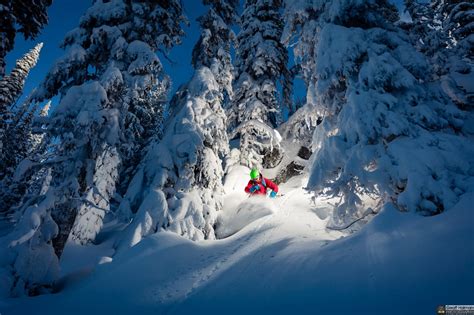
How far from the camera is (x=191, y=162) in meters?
10.5

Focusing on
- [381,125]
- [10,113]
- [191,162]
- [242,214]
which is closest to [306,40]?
[381,125]

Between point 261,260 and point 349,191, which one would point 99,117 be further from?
point 349,191

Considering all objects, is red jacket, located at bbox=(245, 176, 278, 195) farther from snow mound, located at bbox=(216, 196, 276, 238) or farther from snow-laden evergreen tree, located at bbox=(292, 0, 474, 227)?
snow-laden evergreen tree, located at bbox=(292, 0, 474, 227)

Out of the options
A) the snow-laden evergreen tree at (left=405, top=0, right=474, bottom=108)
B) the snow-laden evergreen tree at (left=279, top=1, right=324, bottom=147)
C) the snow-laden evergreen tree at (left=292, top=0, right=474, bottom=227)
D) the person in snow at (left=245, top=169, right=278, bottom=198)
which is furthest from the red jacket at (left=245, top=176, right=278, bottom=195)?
the snow-laden evergreen tree at (left=405, top=0, right=474, bottom=108)

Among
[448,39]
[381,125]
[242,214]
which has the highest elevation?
[448,39]

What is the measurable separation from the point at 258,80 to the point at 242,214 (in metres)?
9.38

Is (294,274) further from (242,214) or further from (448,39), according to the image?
(448,39)

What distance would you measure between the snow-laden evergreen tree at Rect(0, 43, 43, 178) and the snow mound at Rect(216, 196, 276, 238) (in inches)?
887

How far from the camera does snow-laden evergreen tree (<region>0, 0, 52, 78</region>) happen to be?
7.50 meters

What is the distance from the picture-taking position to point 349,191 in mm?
6543

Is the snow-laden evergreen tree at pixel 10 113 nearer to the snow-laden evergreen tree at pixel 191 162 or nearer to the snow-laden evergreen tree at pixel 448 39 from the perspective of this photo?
the snow-laden evergreen tree at pixel 191 162

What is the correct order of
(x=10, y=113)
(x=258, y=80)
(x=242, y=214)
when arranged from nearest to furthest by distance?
(x=242, y=214), (x=258, y=80), (x=10, y=113)

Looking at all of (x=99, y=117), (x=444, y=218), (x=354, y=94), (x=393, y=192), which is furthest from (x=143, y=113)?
(x=444, y=218)

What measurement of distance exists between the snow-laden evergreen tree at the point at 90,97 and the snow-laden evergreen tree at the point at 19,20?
1.01m
